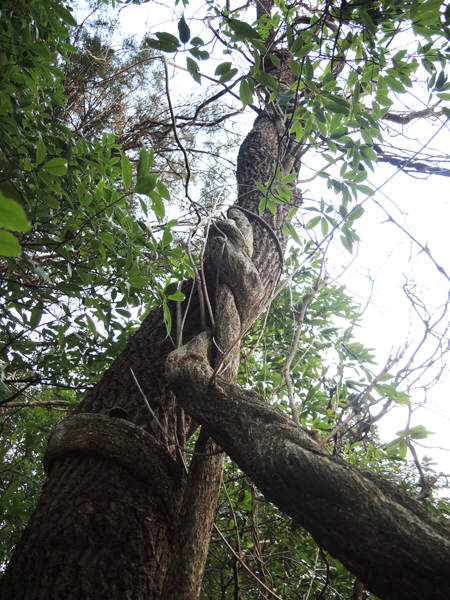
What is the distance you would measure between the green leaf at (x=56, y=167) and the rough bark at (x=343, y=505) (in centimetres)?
74

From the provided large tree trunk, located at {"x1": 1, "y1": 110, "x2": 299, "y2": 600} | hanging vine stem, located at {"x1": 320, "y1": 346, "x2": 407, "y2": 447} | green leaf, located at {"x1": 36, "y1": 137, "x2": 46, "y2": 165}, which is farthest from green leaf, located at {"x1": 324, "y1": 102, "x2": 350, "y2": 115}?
green leaf, located at {"x1": 36, "y1": 137, "x2": 46, "y2": 165}

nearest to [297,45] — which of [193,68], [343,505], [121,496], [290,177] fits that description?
[193,68]

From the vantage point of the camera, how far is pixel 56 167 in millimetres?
990

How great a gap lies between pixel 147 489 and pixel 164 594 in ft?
0.97

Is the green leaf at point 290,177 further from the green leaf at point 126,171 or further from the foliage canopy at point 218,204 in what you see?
the green leaf at point 126,171

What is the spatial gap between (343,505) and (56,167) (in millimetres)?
1005

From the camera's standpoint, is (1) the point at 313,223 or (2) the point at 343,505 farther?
(1) the point at 313,223

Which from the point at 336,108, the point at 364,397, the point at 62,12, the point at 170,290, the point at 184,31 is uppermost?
the point at 62,12

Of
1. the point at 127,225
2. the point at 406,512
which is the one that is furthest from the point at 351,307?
the point at 406,512

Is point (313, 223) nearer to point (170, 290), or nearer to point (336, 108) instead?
point (336, 108)

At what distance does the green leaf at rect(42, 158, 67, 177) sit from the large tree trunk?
62 cm

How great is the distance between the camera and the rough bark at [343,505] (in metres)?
0.50

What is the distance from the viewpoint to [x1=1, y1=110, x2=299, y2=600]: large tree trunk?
0.84 metres

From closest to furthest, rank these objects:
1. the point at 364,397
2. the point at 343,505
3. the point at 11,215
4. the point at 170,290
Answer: the point at 11,215 < the point at 343,505 < the point at 364,397 < the point at 170,290
